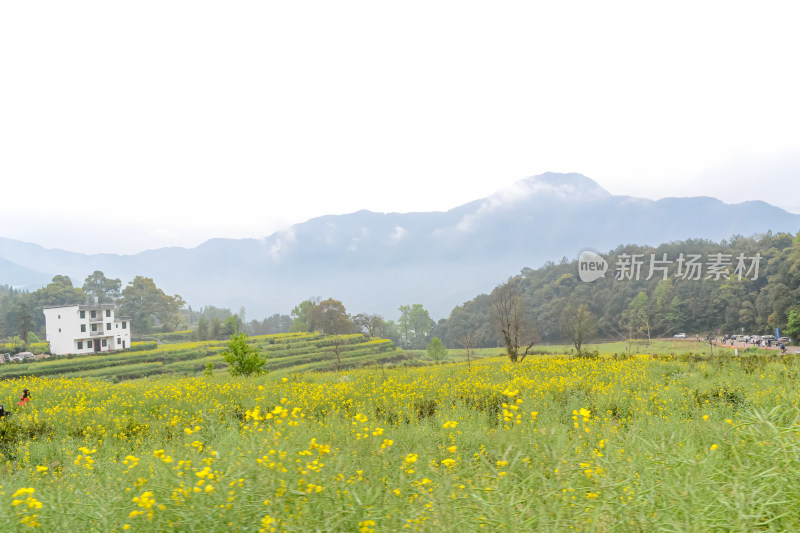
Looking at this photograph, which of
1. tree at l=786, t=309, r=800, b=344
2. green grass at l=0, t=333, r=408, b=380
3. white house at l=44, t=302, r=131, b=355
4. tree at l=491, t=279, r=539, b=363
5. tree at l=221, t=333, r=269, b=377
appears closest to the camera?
tree at l=221, t=333, r=269, b=377

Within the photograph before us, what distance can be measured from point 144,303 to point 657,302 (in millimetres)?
82015

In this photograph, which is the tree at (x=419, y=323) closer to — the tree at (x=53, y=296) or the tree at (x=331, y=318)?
the tree at (x=331, y=318)

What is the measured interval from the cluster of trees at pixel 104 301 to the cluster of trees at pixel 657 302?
49193 mm

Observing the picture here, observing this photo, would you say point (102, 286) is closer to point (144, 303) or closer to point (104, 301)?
point (104, 301)

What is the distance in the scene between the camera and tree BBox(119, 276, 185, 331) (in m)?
76.9

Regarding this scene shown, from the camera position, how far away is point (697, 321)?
56688mm

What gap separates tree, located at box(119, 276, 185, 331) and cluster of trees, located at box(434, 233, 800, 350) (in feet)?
160

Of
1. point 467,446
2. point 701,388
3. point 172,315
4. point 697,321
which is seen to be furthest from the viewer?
point 172,315

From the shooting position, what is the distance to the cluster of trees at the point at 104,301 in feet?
221

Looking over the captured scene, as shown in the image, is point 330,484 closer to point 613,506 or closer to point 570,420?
point 613,506

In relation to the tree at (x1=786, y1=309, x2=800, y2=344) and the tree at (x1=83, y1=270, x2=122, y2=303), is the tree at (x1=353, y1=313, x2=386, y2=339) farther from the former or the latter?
the tree at (x1=786, y1=309, x2=800, y2=344)

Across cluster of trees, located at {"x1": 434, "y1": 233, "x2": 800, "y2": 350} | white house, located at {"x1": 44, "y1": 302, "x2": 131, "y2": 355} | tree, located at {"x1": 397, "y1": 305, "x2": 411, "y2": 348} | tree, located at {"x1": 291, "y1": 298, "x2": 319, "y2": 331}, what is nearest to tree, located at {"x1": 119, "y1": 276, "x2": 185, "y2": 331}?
tree, located at {"x1": 291, "y1": 298, "x2": 319, "y2": 331}

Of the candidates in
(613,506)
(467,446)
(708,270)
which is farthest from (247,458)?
(708,270)

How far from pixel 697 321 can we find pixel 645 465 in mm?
65040
